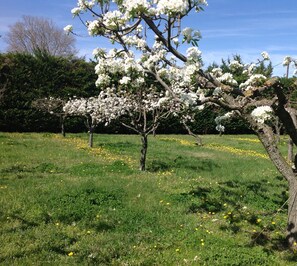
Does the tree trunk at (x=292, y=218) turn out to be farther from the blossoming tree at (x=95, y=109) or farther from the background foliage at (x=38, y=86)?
the background foliage at (x=38, y=86)

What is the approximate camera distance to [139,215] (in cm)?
643

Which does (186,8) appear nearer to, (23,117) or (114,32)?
(114,32)

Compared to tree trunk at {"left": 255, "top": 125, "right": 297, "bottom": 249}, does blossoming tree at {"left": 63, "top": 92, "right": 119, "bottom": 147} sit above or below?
above

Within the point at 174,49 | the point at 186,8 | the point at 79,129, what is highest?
the point at 186,8

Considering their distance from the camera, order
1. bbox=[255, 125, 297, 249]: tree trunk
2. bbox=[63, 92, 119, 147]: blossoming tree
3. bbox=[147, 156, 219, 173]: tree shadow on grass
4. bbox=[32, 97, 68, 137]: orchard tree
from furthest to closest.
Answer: bbox=[32, 97, 68, 137]: orchard tree → bbox=[63, 92, 119, 147]: blossoming tree → bbox=[147, 156, 219, 173]: tree shadow on grass → bbox=[255, 125, 297, 249]: tree trunk

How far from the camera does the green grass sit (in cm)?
497

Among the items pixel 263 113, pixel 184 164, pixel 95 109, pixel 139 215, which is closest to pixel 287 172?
pixel 263 113

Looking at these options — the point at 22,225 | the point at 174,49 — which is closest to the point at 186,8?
the point at 174,49

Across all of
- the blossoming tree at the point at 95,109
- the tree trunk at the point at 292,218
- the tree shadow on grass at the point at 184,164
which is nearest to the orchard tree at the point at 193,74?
the tree trunk at the point at 292,218

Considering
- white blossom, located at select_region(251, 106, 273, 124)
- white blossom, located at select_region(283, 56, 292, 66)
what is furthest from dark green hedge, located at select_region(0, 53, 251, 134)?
white blossom, located at select_region(251, 106, 273, 124)

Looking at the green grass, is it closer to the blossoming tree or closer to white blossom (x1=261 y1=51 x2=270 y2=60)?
white blossom (x1=261 y1=51 x2=270 y2=60)

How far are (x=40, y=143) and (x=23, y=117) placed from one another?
595 centimetres

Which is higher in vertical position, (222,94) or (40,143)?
(222,94)

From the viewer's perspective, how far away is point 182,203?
7113mm
